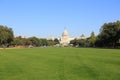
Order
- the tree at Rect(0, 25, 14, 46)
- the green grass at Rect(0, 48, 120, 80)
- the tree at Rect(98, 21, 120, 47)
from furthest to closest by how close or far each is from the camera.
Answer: the tree at Rect(0, 25, 14, 46) < the tree at Rect(98, 21, 120, 47) < the green grass at Rect(0, 48, 120, 80)

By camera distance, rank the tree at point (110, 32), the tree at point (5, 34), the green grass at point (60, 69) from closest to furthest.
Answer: the green grass at point (60, 69) < the tree at point (110, 32) < the tree at point (5, 34)

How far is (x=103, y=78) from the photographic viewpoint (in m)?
15.4

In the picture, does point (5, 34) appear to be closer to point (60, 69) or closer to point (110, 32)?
point (110, 32)

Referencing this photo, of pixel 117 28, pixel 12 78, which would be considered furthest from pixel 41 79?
pixel 117 28

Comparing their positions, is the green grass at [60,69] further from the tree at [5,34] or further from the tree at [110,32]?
the tree at [5,34]

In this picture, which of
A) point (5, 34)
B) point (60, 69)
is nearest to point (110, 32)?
point (5, 34)

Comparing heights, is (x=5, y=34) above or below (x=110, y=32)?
below

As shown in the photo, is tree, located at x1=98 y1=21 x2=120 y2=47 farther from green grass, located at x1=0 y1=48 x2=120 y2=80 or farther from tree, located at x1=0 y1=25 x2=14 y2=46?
green grass, located at x1=0 y1=48 x2=120 y2=80

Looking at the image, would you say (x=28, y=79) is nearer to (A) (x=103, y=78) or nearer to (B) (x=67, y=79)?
(B) (x=67, y=79)

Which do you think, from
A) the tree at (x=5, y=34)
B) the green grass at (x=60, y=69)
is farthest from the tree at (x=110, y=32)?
the green grass at (x=60, y=69)

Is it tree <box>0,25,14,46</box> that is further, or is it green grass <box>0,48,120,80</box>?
tree <box>0,25,14,46</box>

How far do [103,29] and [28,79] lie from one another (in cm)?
12321

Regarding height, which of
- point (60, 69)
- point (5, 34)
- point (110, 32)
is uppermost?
point (110, 32)

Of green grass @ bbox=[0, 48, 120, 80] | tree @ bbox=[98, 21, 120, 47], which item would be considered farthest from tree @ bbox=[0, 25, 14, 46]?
green grass @ bbox=[0, 48, 120, 80]
